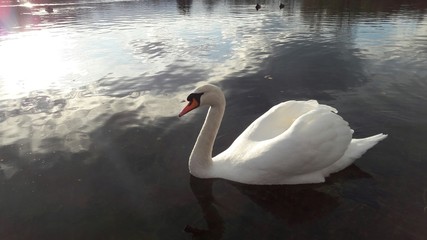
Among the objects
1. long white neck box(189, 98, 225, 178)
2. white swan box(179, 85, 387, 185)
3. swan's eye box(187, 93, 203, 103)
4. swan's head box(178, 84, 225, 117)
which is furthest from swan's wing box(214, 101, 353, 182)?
swan's eye box(187, 93, 203, 103)

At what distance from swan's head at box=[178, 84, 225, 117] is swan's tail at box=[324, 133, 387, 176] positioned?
255 cm

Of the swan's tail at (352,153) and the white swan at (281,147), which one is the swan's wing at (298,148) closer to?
the white swan at (281,147)

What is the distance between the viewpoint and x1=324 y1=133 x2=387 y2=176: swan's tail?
709 cm

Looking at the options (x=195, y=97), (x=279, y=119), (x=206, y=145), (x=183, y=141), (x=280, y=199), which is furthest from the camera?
(x=183, y=141)

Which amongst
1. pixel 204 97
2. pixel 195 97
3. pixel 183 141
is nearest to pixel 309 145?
pixel 204 97

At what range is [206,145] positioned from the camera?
7.09m

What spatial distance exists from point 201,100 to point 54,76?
35.5 ft

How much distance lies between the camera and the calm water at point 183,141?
19.9 feet

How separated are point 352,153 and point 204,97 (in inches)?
122

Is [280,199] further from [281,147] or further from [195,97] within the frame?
[195,97]

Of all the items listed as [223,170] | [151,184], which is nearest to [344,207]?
[223,170]

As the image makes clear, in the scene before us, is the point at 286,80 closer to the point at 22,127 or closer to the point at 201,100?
the point at 201,100

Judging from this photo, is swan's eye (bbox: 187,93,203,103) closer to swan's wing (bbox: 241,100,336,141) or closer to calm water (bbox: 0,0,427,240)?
swan's wing (bbox: 241,100,336,141)

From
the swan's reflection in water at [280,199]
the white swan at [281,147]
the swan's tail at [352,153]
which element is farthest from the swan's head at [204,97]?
the swan's tail at [352,153]
